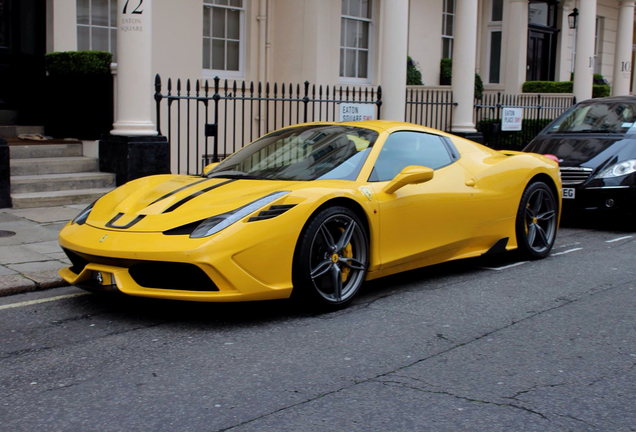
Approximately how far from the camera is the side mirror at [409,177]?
5.68 metres

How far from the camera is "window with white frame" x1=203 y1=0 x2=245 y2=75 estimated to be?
14.0 m

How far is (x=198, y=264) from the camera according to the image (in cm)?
464

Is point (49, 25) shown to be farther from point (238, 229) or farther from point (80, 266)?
point (238, 229)

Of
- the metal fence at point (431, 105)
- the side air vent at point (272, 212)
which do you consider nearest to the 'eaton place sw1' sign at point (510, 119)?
the metal fence at point (431, 105)

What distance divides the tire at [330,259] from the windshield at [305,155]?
1.55 feet

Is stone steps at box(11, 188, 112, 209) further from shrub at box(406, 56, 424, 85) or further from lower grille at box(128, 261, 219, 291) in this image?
shrub at box(406, 56, 424, 85)

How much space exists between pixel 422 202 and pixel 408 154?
0.48m

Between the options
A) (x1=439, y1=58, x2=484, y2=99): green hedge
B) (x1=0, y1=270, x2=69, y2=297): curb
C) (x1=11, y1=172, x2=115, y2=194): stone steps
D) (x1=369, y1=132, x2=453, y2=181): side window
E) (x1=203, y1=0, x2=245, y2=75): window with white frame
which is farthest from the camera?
(x1=439, y1=58, x2=484, y2=99): green hedge

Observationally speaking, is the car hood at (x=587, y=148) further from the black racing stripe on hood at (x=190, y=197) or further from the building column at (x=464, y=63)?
the black racing stripe on hood at (x=190, y=197)

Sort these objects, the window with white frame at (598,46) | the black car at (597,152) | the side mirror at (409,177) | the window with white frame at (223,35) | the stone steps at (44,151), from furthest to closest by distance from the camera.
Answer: the window with white frame at (598,46) → the window with white frame at (223,35) → the stone steps at (44,151) → the black car at (597,152) → the side mirror at (409,177)

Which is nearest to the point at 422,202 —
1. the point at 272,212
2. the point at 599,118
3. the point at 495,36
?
the point at 272,212

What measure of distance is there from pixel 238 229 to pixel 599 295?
9.74 feet

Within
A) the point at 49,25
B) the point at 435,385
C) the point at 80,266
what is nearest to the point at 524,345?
the point at 435,385

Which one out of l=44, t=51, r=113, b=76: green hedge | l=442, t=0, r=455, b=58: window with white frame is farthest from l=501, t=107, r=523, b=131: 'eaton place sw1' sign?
l=44, t=51, r=113, b=76: green hedge
